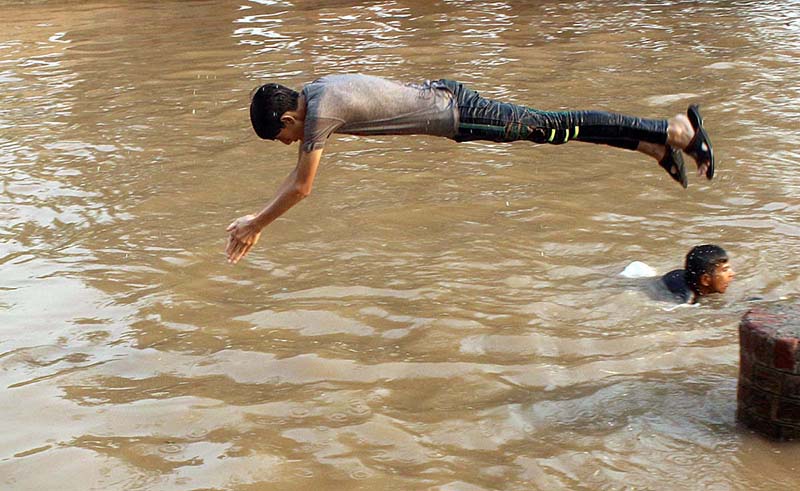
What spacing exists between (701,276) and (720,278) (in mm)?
141

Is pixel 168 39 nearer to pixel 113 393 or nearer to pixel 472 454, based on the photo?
pixel 113 393

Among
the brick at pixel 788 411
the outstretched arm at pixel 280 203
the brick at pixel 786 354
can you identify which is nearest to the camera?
the brick at pixel 786 354

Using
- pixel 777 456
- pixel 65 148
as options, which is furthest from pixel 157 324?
pixel 65 148

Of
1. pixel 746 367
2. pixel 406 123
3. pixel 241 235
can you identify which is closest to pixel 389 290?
pixel 406 123

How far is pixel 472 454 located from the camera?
4.11 m

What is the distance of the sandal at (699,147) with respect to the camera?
5.43 meters

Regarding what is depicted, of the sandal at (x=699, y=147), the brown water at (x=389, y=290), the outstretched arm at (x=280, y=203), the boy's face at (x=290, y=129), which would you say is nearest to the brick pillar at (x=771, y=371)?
the brown water at (x=389, y=290)

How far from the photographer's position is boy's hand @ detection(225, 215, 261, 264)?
4.96 metres

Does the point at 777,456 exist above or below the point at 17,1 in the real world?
below

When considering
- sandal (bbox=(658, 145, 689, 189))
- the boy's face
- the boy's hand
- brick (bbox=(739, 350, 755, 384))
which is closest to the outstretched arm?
the boy's hand

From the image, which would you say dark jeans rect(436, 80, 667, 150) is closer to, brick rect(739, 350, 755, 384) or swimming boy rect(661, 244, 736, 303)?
swimming boy rect(661, 244, 736, 303)

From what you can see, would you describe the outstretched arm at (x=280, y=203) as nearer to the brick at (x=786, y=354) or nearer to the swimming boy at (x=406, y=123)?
the swimming boy at (x=406, y=123)

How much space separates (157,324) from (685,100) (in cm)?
607

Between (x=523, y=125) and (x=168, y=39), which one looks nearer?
(x=523, y=125)
